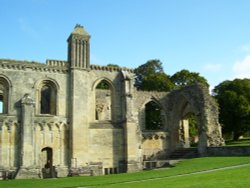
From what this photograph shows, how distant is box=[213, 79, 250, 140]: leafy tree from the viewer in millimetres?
42906

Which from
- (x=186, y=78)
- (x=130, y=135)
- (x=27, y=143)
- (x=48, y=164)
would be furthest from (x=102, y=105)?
(x=186, y=78)

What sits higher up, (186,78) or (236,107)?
(186,78)

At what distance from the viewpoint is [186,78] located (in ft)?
159

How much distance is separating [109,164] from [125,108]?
14.4 feet

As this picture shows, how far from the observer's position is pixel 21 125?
78.1ft

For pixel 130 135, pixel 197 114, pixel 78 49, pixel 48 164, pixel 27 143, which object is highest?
pixel 78 49


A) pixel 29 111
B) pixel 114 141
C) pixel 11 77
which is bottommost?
pixel 114 141

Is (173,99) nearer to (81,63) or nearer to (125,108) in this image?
(125,108)

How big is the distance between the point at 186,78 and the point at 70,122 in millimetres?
26288

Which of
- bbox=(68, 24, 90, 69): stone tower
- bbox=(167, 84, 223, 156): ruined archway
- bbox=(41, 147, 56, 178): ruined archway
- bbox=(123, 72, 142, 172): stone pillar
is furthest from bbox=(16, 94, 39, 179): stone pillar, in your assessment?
bbox=(167, 84, 223, 156): ruined archway

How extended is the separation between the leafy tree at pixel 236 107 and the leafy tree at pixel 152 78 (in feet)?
23.7

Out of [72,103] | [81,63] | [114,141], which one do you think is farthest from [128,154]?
[81,63]

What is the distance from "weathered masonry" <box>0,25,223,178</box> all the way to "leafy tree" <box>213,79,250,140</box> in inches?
551

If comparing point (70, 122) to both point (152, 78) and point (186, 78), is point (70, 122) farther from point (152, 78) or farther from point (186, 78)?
point (186, 78)
